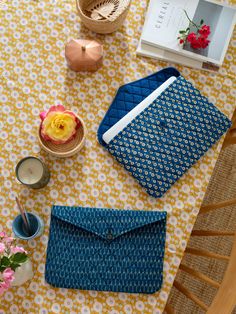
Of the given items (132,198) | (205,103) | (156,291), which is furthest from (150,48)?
(156,291)

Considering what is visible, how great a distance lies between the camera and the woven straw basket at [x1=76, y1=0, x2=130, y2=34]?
1195mm

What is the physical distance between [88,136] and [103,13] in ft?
1.30

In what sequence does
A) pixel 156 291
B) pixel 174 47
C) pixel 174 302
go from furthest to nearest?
1. pixel 174 302
2. pixel 174 47
3. pixel 156 291

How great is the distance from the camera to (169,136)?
1.21 metres

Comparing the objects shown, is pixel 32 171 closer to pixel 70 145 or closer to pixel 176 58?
pixel 70 145

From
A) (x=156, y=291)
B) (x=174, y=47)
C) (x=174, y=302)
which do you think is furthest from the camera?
(x=174, y=302)

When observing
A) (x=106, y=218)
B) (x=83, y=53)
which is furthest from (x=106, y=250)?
(x=83, y=53)

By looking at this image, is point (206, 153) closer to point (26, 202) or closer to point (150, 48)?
point (150, 48)

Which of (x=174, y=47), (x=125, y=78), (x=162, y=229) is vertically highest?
(x=174, y=47)

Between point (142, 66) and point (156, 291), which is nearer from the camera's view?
point (156, 291)

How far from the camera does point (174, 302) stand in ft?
5.71

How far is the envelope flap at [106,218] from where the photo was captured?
117 cm

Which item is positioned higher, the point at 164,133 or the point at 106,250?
the point at 164,133

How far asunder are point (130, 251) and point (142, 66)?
23.4 inches
